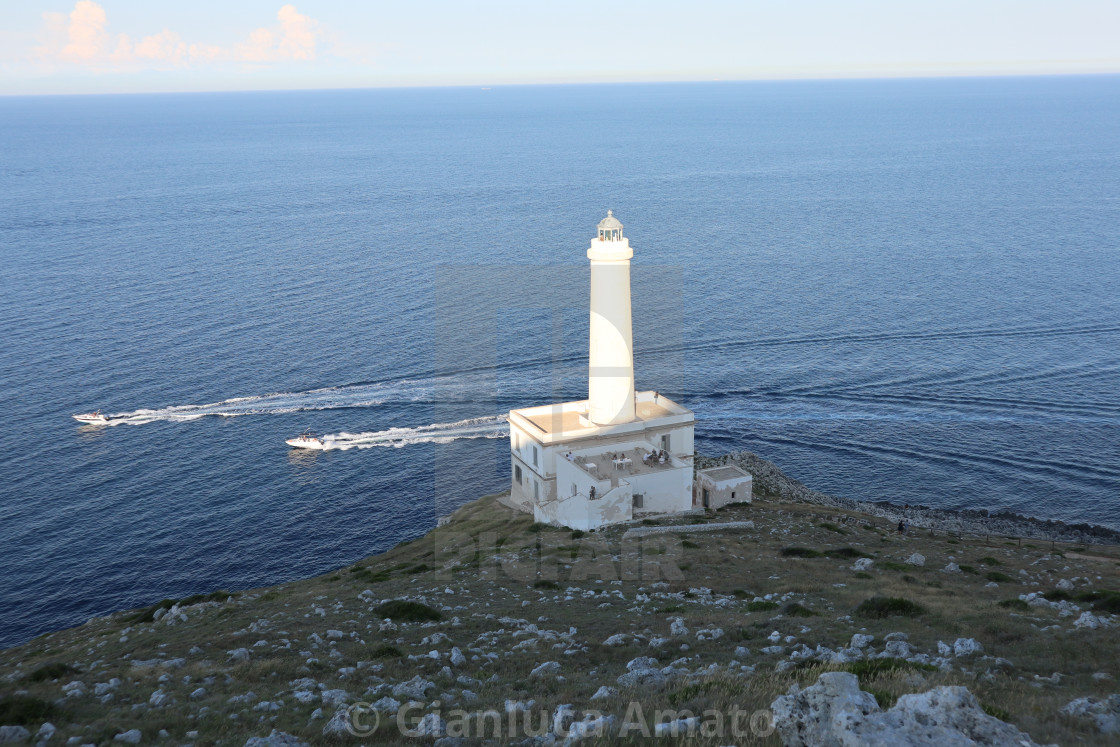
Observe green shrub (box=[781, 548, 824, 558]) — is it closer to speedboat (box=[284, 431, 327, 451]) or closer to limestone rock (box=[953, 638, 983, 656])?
limestone rock (box=[953, 638, 983, 656])

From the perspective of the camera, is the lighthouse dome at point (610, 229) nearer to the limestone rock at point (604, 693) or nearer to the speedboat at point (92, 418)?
the limestone rock at point (604, 693)

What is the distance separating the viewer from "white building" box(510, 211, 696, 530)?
42.8 metres

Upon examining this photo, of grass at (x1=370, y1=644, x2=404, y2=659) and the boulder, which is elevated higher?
the boulder

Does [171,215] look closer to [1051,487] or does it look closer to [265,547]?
[265,547]

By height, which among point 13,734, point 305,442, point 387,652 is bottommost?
point 305,442

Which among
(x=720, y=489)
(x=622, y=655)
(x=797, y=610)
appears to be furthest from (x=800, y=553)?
(x=622, y=655)

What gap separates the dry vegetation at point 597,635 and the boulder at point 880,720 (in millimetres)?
837

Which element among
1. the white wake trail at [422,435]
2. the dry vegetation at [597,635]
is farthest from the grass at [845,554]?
the white wake trail at [422,435]

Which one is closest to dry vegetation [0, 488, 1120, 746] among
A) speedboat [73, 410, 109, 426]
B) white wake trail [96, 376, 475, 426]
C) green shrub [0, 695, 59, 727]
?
green shrub [0, 695, 59, 727]

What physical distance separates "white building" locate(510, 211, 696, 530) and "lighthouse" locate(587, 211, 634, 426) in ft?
0.17

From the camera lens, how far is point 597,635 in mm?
22703

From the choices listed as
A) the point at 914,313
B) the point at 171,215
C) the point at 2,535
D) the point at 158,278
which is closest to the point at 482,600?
the point at 2,535

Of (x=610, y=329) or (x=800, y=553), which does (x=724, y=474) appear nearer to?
(x=610, y=329)

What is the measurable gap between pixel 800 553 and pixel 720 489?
1184 centimetres
